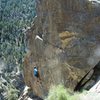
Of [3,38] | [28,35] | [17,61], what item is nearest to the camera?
[28,35]

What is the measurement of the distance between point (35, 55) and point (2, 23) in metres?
107

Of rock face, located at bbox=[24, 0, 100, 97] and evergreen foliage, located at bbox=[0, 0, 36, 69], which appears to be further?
evergreen foliage, located at bbox=[0, 0, 36, 69]

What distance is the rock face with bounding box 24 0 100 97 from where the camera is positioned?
910 inches

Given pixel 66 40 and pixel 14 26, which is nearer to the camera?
pixel 66 40

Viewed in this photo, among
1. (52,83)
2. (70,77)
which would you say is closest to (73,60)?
(70,77)

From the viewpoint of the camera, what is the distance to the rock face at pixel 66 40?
910 inches

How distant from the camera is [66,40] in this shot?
24.1m

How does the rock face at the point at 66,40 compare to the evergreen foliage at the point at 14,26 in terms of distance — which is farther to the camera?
the evergreen foliage at the point at 14,26

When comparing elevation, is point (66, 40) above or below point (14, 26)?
above

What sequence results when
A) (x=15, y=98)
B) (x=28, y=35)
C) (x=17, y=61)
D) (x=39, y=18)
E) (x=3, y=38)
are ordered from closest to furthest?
(x=39, y=18) → (x=28, y=35) → (x=15, y=98) → (x=17, y=61) → (x=3, y=38)

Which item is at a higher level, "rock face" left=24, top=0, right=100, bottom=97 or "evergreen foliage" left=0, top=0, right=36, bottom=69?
"rock face" left=24, top=0, right=100, bottom=97

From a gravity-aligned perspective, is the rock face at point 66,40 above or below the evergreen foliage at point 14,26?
above

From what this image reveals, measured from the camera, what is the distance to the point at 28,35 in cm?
3041

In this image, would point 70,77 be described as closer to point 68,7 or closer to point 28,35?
point 68,7
